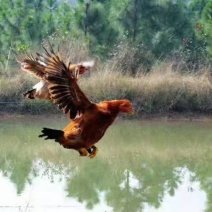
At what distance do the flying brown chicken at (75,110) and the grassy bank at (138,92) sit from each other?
9.71 meters

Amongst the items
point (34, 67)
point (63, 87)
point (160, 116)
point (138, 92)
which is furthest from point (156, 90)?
point (63, 87)

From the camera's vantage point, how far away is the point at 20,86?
12594 millimetres

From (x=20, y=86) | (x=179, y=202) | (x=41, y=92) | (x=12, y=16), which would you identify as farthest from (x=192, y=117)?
(x=41, y=92)

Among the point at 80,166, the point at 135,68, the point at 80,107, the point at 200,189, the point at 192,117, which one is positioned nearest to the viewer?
the point at 80,107

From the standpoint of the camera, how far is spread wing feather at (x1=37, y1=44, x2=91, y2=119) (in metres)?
2.71

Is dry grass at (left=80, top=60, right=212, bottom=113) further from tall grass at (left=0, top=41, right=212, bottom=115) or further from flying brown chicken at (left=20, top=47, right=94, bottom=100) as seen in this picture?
flying brown chicken at (left=20, top=47, right=94, bottom=100)

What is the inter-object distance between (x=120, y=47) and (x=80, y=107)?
426 inches

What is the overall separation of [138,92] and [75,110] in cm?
990

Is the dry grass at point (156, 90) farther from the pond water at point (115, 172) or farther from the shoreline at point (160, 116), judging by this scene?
the pond water at point (115, 172)

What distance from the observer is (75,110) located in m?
2.71

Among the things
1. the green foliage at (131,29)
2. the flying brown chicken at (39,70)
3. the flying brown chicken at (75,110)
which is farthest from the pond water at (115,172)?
the flying brown chicken at (75,110)

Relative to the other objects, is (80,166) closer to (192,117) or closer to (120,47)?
(192,117)

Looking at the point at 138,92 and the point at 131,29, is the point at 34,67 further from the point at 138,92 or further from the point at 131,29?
the point at 131,29

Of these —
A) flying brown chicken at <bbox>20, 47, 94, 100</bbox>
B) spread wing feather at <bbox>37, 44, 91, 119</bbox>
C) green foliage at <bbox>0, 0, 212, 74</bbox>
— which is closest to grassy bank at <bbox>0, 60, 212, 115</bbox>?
green foliage at <bbox>0, 0, 212, 74</bbox>
